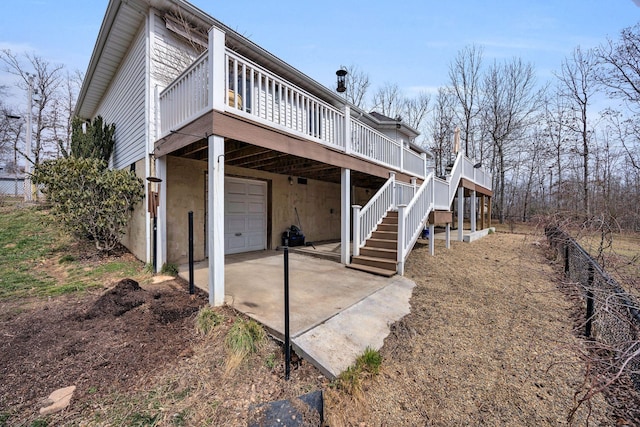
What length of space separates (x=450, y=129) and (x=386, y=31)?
16517 millimetres

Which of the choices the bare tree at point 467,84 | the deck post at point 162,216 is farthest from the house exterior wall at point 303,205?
the bare tree at point 467,84

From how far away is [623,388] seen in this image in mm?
2439

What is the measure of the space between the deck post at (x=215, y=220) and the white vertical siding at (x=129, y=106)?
3.12m

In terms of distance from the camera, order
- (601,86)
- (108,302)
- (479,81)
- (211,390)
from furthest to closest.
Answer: (479,81) < (601,86) < (108,302) < (211,390)

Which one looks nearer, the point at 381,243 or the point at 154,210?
the point at 154,210

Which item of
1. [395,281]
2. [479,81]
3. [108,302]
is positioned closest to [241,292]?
[108,302]

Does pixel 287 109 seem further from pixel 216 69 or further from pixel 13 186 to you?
pixel 13 186

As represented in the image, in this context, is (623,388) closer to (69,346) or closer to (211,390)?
(211,390)

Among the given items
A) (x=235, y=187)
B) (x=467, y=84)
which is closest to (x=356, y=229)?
(x=235, y=187)

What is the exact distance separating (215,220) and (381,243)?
3922 mm

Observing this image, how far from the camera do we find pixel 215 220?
148 inches

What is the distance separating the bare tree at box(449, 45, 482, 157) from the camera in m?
21.4

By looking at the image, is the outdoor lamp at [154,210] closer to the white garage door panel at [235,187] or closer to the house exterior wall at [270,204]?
the house exterior wall at [270,204]

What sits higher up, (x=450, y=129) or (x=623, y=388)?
(x=450, y=129)
